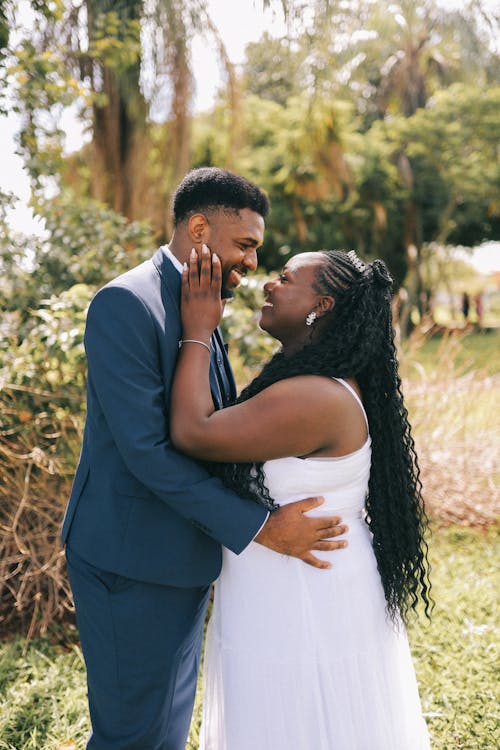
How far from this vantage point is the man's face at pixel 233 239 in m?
2.42

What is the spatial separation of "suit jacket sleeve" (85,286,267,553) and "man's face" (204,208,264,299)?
392 mm

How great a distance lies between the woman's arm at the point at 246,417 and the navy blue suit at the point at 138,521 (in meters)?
0.07

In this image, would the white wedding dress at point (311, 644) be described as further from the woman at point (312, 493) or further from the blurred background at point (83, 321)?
the blurred background at point (83, 321)

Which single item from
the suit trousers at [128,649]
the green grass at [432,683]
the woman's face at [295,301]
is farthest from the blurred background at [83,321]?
the woman's face at [295,301]

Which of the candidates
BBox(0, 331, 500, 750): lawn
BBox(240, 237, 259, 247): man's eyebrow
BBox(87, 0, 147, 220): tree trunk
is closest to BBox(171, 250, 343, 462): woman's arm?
BBox(240, 237, 259, 247): man's eyebrow

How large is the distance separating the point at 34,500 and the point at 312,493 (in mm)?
2926

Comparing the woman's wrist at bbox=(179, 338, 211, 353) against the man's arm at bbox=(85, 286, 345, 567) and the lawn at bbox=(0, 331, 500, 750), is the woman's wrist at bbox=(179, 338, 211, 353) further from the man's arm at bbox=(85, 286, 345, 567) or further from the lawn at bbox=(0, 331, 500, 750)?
the lawn at bbox=(0, 331, 500, 750)

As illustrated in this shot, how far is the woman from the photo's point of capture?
2.17 metres

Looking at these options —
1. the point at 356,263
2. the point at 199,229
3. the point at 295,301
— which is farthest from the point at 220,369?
the point at 356,263

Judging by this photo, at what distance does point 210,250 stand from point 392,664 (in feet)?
5.25

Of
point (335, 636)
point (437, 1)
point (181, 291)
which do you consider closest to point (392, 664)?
point (335, 636)

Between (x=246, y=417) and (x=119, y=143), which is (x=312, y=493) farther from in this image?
(x=119, y=143)

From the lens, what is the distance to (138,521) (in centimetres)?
226

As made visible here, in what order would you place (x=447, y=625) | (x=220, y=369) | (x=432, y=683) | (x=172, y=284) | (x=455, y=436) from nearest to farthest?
(x=172, y=284)
(x=220, y=369)
(x=432, y=683)
(x=447, y=625)
(x=455, y=436)
